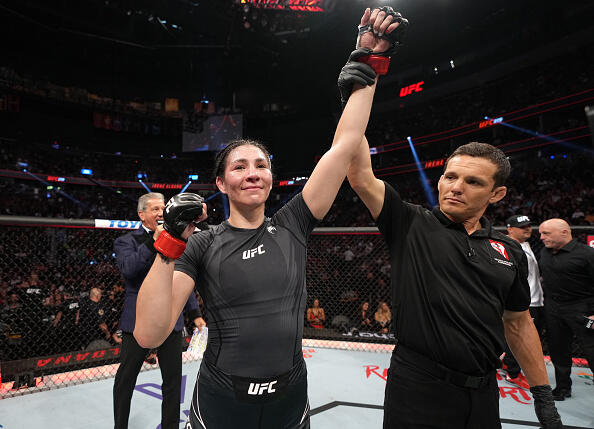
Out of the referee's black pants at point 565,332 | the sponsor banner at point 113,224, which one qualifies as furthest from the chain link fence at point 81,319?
the referee's black pants at point 565,332

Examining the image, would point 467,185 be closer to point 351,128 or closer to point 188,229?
point 351,128

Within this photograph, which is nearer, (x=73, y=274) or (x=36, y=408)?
(x=36, y=408)

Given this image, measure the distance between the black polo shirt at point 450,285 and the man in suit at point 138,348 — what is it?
159cm

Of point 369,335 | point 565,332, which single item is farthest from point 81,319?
point 565,332

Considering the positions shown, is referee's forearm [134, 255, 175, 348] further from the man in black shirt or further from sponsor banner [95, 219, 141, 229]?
sponsor banner [95, 219, 141, 229]

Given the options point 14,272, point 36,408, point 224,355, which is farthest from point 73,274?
point 224,355

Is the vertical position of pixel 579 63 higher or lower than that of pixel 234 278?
higher

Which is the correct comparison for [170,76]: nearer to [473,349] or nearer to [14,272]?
[14,272]

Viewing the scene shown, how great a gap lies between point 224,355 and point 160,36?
20273 mm

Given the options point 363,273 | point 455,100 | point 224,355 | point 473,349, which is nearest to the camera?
point 224,355

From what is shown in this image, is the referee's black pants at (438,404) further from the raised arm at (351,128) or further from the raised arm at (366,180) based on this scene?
the raised arm at (351,128)

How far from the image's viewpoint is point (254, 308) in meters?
1.24

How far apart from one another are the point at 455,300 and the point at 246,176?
3.28 ft

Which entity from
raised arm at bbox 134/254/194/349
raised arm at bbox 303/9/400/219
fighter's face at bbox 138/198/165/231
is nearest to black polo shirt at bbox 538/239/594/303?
raised arm at bbox 303/9/400/219
